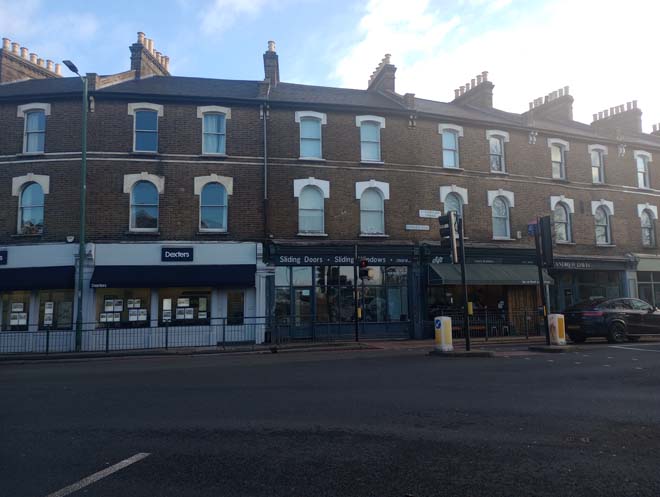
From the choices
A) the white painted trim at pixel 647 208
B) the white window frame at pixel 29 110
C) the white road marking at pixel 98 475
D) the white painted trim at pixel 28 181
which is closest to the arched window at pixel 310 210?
the white painted trim at pixel 28 181

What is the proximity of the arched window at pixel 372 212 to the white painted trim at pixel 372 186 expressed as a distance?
16cm

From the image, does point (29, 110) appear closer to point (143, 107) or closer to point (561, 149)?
point (143, 107)

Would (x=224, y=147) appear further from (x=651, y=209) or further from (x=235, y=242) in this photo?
(x=651, y=209)

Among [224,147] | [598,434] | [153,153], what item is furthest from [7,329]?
[598,434]

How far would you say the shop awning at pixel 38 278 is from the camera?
17.3 m

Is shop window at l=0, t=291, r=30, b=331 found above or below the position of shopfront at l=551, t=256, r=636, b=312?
below

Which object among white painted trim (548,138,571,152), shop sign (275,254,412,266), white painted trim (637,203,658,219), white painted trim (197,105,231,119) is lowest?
shop sign (275,254,412,266)

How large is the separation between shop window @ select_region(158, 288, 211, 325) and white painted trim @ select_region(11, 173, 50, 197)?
6.10 meters

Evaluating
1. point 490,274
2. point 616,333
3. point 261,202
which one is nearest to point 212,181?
point 261,202

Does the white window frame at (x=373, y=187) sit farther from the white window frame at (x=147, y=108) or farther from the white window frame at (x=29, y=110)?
the white window frame at (x=29, y=110)

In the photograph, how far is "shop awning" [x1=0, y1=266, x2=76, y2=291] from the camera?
17.3 metres

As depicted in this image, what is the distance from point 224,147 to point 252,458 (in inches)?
651

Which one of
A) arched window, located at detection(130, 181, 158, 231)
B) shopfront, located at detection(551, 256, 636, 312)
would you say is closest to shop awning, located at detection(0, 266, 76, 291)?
arched window, located at detection(130, 181, 158, 231)

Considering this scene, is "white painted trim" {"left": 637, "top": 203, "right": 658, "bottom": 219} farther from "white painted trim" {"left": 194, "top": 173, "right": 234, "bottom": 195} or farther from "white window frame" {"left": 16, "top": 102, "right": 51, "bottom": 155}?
"white window frame" {"left": 16, "top": 102, "right": 51, "bottom": 155}
